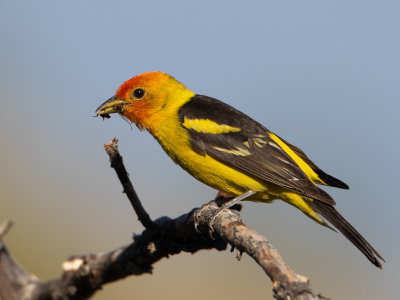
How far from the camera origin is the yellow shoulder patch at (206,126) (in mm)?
5446

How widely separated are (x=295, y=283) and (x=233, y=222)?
1.16 meters

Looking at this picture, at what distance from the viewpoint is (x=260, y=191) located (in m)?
5.16

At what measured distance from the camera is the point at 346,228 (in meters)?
4.81

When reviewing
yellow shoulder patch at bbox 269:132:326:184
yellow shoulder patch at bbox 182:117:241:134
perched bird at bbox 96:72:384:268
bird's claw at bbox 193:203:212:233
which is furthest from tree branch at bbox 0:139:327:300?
yellow shoulder patch at bbox 269:132:326:184

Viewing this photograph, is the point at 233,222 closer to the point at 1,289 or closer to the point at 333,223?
the point at 1,289

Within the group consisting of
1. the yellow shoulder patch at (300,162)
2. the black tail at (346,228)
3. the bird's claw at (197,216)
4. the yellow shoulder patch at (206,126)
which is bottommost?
the black tail at (346,228)

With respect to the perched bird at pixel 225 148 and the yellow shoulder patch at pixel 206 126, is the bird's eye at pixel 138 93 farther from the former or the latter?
Answer: the yellow shoulder patch at pixel 206 126

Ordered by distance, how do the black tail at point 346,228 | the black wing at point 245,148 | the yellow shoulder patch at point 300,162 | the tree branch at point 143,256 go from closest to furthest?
1. the tree branch at point 143,256
2. the black tail at point 346,228
3. the black wing at point 245,148
4. the yellow shoulder patch at point 300,162

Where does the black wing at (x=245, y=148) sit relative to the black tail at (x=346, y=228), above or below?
above

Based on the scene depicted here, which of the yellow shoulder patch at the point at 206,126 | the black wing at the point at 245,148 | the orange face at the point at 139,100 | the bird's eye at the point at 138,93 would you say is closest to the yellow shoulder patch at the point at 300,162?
the black wing at the point at 245,148

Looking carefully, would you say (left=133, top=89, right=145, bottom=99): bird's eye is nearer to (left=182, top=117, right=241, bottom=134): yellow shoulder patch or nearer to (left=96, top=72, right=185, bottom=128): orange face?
(left=96, top=72, right=185, bottom=128): orange face

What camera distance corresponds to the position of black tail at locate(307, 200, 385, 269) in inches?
179

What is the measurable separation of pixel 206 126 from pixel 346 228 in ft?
5.81

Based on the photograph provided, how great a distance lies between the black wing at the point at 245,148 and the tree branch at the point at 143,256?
3.04 feet
